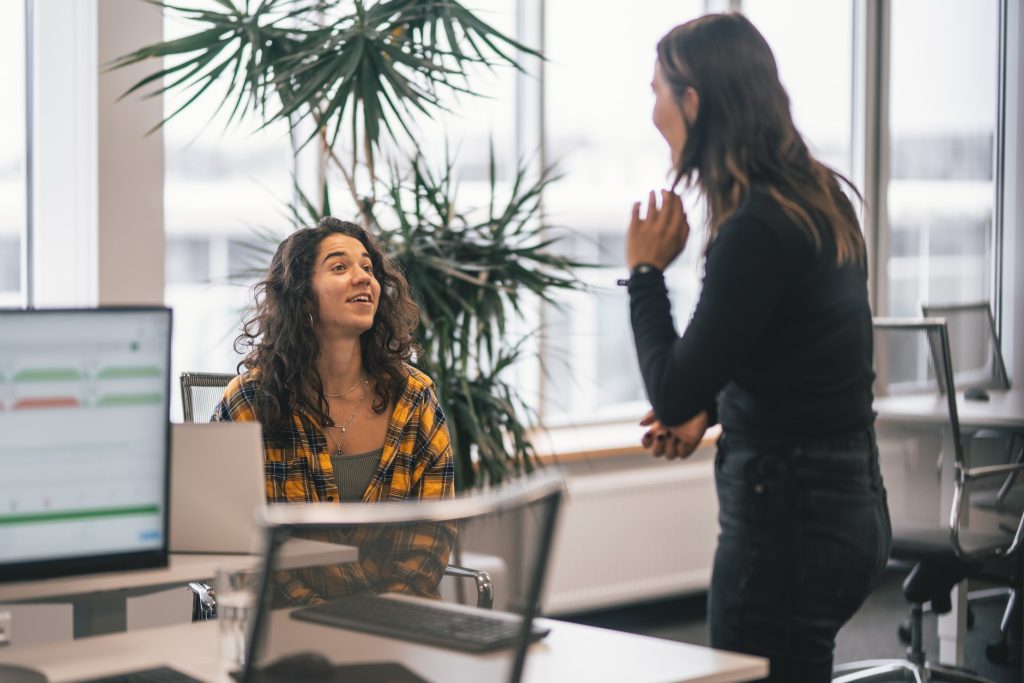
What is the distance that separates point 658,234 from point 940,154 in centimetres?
465

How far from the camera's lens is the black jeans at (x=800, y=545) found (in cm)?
163

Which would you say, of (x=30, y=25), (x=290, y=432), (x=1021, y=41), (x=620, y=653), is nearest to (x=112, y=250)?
(x=30, y=25)

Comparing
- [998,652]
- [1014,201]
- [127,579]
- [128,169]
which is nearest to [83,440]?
[127,579]

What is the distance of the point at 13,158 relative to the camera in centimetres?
345

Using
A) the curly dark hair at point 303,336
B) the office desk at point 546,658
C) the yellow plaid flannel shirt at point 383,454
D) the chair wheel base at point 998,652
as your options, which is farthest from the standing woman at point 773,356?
the chair wheel base at point 998,652

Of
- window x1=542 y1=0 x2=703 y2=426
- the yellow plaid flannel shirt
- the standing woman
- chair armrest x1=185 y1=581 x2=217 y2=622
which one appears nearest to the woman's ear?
the standing woman

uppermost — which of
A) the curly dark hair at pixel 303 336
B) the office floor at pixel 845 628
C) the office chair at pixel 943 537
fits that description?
the curly dark hair at pixel 303 336

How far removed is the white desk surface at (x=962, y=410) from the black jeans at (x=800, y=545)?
1.80 metres

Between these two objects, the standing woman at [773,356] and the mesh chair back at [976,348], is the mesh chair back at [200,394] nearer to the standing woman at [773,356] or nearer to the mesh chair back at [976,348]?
the standing woman at [773,356]

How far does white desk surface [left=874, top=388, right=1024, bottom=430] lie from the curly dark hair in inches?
58.1

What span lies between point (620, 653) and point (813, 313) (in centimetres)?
50

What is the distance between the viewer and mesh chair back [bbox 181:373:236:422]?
8.32 ft

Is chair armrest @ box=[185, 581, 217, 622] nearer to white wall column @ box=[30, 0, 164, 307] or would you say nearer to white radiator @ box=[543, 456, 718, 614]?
white wall column @ box=[30, 0, 164, 307]

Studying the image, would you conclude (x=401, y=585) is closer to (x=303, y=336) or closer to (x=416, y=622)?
(x=416, y=622)
